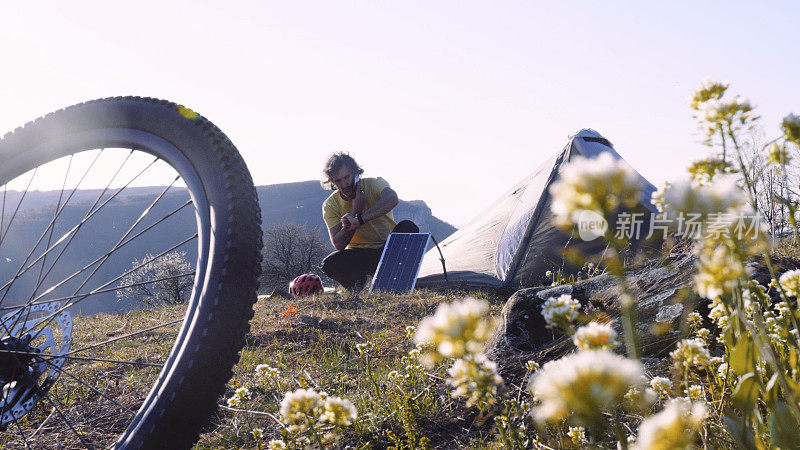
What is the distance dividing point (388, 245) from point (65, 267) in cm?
6141

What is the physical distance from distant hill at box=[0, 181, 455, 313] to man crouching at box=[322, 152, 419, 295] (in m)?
43.4

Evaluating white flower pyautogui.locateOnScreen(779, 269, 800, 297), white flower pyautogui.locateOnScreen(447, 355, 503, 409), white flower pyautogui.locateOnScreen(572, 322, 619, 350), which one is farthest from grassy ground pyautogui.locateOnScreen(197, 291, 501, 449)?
white flower pyautogui.locateOnScreen(779, 269, 800, 297)

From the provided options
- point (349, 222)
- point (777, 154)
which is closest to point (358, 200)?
point (349, 222)

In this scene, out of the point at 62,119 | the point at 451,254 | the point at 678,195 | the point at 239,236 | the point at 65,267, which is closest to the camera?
the point at 678,195

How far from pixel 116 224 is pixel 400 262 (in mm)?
68516

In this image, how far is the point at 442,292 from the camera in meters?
6.27

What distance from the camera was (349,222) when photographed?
245 inches

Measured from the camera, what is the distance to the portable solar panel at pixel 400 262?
6145mm

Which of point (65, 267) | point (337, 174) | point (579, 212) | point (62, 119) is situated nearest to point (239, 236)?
point (62, 119)

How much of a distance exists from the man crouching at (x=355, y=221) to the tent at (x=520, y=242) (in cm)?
95

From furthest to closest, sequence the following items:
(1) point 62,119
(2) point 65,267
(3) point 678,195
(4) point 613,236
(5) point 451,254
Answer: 1. (2) point 65,267
2. (5) point 451,254
3. (1) point 62,119
4. (3) point 678,195
5. (4) point 613,236

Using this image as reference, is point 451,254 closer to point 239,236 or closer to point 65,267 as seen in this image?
point 239,236

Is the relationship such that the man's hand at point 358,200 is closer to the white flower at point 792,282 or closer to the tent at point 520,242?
the tent at point 520,242

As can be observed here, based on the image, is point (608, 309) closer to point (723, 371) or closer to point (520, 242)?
point (723, 371)
